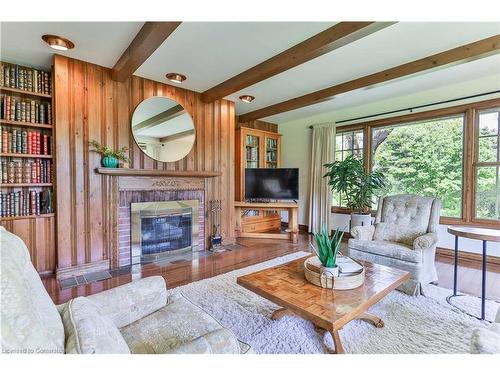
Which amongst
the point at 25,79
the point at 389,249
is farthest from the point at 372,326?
the point at 25,79

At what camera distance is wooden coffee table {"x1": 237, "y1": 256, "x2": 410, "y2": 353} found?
136 cm

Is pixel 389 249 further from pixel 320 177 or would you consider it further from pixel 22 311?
pixel 22 311

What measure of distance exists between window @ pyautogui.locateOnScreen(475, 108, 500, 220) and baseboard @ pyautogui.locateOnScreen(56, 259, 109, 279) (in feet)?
16.1

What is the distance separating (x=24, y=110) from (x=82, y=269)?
185 cm

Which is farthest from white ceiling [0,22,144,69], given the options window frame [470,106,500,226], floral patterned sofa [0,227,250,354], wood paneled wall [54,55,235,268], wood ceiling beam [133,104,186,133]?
window frame [470,106,500,226]

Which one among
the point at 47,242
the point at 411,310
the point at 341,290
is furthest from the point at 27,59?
the point at 411,310

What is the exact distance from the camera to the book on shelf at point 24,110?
263 centimetres

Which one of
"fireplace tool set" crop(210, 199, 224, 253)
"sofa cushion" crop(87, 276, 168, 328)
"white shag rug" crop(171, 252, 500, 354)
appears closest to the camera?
"sofa cushion" crop(87, 276, 168, 328)

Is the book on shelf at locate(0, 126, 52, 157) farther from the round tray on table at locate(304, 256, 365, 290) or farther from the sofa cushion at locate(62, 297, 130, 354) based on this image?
the round tray on table at locate(304, 256, 365, 290)

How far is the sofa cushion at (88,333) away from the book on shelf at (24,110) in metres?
2.75

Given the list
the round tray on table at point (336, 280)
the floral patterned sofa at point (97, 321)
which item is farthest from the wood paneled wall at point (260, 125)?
the floral patterned sofa at point (97, 321)

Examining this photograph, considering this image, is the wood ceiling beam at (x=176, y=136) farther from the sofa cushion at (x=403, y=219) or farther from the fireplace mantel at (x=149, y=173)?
the sofa cushion at (x=403, y=219)

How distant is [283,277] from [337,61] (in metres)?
2.40
